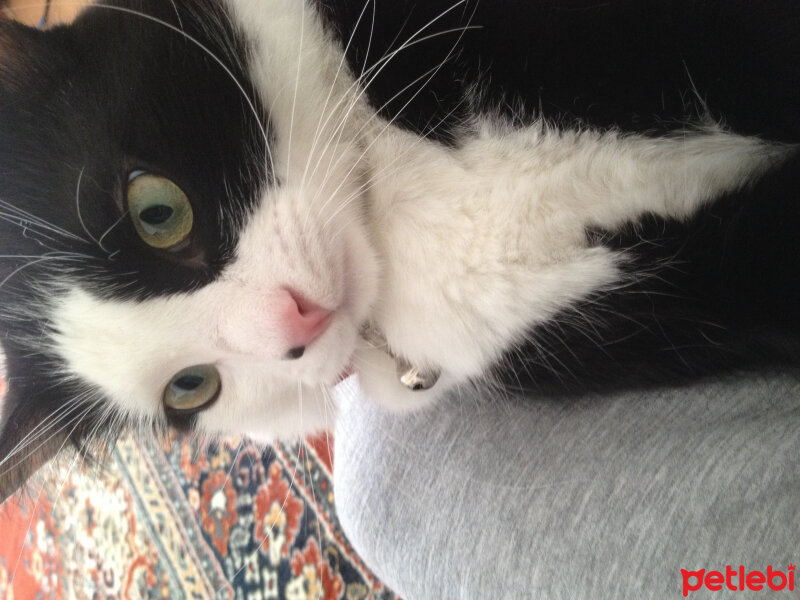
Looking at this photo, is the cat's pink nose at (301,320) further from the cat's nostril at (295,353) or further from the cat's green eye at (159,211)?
the cat's green eye at (159,211)

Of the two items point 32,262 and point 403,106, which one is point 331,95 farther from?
point 32,262

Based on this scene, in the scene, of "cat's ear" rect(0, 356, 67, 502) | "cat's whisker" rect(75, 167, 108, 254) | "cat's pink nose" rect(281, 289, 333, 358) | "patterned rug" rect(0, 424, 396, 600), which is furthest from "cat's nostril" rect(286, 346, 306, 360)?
"patterned rug" rect(0, 424, 396, 600)

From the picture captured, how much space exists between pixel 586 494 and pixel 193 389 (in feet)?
1.52

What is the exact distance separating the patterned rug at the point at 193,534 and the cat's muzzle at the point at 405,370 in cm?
55

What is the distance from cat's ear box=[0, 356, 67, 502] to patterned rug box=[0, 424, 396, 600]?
440mm

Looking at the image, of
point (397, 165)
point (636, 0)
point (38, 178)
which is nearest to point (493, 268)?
point (397, 165)

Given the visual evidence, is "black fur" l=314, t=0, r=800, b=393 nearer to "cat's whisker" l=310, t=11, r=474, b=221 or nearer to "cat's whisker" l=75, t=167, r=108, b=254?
"cat's whisker" l=310, t=11, r=474, b=221

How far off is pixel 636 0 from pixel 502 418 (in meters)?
0.47

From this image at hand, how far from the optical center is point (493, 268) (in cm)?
58

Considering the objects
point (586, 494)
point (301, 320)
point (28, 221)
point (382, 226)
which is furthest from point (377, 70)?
point (586, 494)

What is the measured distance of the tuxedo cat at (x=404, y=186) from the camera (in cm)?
51

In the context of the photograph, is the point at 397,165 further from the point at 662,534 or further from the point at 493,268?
the point at 662,534

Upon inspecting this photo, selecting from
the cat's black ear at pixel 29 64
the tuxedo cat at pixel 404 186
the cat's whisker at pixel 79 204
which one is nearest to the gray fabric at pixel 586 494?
the tuxedo cat at pixel 404 186

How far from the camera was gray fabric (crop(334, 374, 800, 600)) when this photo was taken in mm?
494
